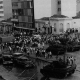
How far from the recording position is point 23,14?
75.5 meters

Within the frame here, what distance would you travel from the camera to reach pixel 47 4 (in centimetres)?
7381

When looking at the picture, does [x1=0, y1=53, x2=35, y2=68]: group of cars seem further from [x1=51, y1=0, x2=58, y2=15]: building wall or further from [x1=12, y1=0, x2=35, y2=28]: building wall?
[x1=51, y1=0, x2=58, y2=15]: building wall

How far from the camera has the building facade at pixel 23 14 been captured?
73.3m

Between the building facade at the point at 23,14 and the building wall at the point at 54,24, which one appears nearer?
the building wall at the point at 54,24

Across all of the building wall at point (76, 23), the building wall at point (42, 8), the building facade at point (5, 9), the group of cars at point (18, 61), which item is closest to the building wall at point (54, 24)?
the building wall at point (76, 23)

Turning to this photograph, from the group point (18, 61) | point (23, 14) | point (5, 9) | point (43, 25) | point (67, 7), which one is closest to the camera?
point (18, 61)

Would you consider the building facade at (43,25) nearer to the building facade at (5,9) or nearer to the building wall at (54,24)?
the building wall at (54,24)

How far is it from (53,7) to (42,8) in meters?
3.54

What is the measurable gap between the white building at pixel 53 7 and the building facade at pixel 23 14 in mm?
1770

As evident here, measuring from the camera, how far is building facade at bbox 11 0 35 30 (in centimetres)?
7331

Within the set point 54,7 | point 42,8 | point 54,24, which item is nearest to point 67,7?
point 54,7

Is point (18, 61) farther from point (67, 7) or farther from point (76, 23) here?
point (67, 7)

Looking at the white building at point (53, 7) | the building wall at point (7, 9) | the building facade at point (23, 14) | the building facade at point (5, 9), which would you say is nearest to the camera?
the white building at point (53, 7)

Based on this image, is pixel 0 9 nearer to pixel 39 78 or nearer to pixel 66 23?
pixel 66 23
